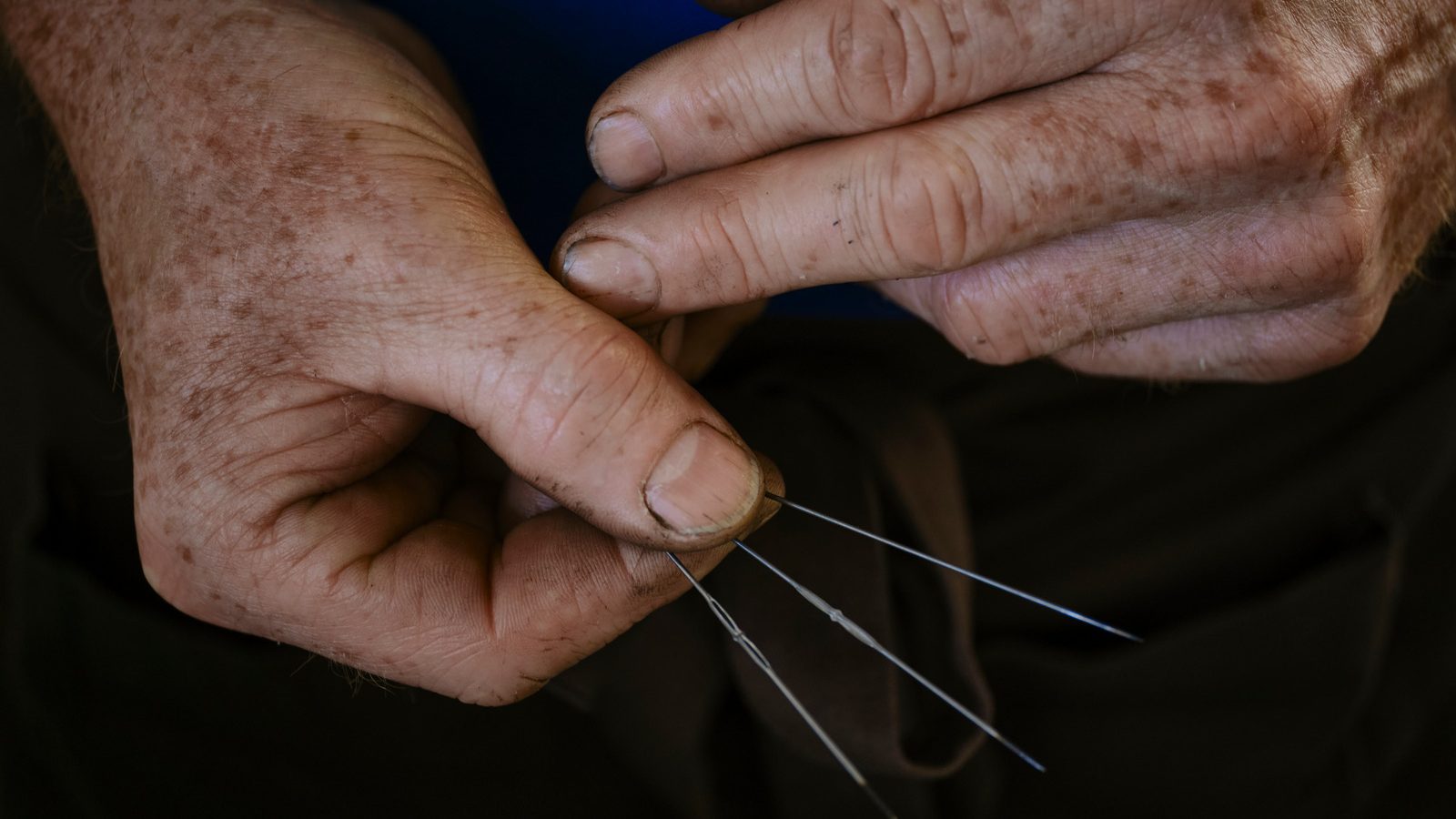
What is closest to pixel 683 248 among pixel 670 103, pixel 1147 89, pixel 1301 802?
pixel 670 103

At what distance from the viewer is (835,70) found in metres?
0.84

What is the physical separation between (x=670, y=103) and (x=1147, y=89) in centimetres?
41

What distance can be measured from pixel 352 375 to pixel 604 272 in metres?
0.23

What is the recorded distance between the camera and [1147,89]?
0.86 metres

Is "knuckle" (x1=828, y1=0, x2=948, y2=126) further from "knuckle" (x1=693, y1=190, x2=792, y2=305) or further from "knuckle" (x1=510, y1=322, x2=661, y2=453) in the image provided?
"knuckle" (x1=510, y1=322, x2=661, y2=453)

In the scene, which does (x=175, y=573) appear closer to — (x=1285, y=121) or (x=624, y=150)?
(x=624, y=150)

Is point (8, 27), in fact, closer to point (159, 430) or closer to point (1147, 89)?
point (159, 430)

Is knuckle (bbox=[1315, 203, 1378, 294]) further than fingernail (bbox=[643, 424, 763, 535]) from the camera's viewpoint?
Yes

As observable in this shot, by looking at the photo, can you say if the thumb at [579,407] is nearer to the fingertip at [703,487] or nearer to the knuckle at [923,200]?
the fingertip at [703,487]

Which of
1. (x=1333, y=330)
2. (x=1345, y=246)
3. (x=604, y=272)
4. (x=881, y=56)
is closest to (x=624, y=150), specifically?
(x=604, y=272)

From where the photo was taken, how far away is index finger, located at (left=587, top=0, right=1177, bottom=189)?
832mm

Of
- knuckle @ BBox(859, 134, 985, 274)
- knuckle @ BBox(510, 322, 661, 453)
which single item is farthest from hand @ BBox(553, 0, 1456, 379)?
knuckle @ BBox(510, 322, 661, 453)

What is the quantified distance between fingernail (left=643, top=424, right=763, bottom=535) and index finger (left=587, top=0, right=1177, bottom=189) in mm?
268

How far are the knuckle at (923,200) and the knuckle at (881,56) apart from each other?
0.13ft
